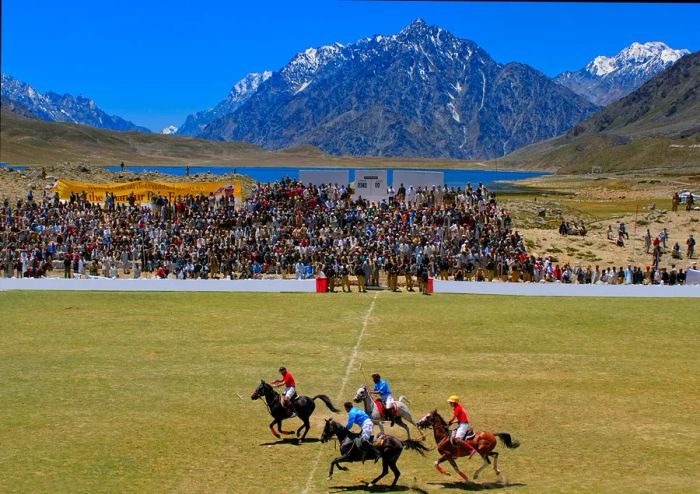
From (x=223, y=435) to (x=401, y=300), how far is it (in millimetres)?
21624

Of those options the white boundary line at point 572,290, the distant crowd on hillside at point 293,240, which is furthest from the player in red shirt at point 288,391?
the white boundary line at point 572,290

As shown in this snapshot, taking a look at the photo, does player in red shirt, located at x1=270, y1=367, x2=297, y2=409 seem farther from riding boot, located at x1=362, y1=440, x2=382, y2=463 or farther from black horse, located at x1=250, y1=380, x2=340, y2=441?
riding boot, located at x1=362, y1=440, x2=382, y2=463

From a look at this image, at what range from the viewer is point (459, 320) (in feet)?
110

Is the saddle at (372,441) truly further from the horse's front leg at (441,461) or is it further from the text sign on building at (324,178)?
the text sign on building at (324,178)

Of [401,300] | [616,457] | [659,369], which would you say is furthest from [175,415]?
[401,300]

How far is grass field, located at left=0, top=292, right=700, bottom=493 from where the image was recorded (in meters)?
15.7

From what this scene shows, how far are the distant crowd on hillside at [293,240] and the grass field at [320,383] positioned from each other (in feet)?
19.1

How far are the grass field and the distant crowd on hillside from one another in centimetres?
583

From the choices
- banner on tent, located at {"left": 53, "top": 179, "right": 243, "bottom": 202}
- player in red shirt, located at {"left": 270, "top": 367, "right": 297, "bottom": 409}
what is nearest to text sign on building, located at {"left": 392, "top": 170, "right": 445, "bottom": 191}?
banner on tent, located at {"left": 53, "top": 179, "right": 243, "bottom": 202}

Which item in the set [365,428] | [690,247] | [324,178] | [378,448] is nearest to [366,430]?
[365,428]

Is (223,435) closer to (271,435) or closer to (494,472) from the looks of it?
(271,435)

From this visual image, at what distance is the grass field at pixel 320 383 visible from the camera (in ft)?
51.5

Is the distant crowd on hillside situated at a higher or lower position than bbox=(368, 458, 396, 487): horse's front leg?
higher

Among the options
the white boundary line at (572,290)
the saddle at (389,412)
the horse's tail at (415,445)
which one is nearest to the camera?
the horse's tail at (415,445)
